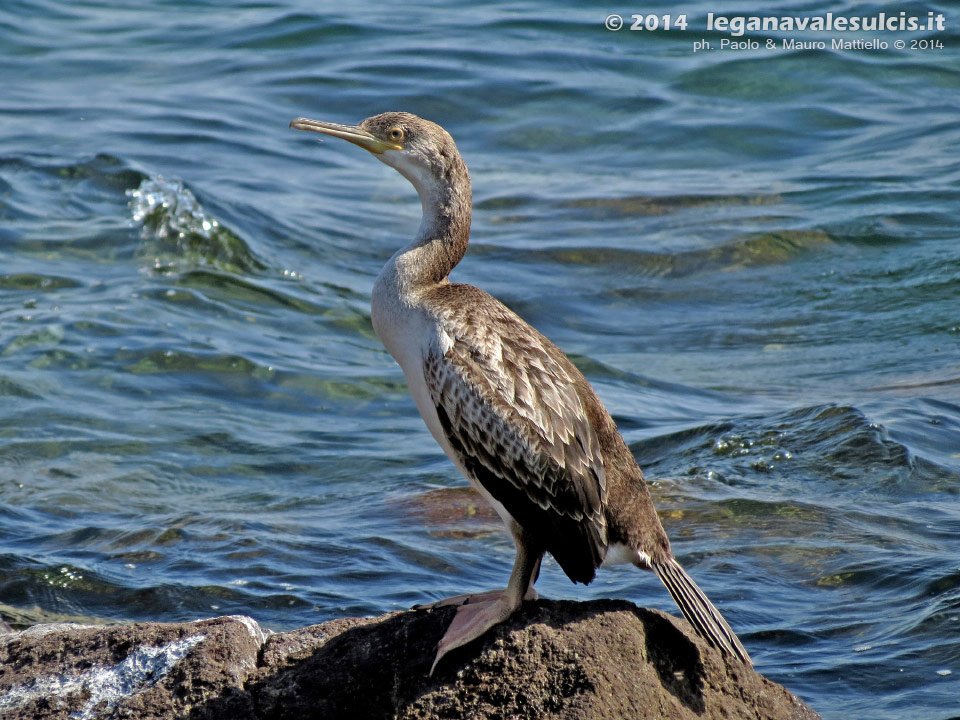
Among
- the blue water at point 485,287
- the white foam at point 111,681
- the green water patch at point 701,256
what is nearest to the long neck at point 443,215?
the white foam at point 111,681

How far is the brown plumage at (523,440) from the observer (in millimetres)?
4324

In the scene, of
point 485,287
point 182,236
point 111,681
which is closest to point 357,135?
point 111,681

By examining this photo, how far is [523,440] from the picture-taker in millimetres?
4328

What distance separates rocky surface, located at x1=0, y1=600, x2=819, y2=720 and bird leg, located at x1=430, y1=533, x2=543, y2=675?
0.15ft

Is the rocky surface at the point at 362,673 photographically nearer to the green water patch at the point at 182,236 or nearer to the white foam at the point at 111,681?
the white foam at the point at 111,681

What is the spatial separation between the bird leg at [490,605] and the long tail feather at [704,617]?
1.59ft

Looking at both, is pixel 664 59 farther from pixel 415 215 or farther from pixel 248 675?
pixel 248 675

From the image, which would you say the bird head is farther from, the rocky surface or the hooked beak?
the rocky surface

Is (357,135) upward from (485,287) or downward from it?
upward

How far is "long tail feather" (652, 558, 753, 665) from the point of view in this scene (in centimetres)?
418

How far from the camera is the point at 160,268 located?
11766 mm

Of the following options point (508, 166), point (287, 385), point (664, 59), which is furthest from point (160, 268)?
point (664, 59)

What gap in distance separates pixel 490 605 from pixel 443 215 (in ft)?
4.98

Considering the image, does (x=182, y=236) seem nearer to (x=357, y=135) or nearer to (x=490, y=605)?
(x=357, y=135)
